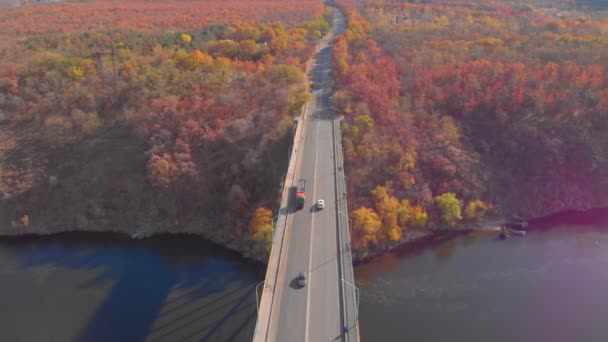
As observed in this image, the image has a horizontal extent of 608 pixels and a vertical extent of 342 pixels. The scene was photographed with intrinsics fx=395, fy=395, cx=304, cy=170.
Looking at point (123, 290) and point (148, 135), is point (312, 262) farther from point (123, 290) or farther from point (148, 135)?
point (148, 135)

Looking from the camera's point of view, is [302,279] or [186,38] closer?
[302,279]

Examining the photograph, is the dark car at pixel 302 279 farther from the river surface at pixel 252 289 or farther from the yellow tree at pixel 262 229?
the yellow tree at pixel 262 229

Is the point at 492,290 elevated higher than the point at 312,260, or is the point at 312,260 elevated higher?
the point at 312,260

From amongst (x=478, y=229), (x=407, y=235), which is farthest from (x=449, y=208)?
(x=407, y=235)

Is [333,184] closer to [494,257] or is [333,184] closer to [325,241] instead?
[325,241]

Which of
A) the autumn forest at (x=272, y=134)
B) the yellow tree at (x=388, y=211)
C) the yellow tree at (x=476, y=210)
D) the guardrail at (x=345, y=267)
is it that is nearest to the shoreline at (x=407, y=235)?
the autumn forest at (x=272, y=134)

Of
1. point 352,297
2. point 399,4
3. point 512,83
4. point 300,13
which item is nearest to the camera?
point 352,297

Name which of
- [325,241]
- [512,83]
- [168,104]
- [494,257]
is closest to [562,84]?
[512,83]

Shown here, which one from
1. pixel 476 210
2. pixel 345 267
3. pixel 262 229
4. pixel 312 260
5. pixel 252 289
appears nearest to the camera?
pixel 345 267
